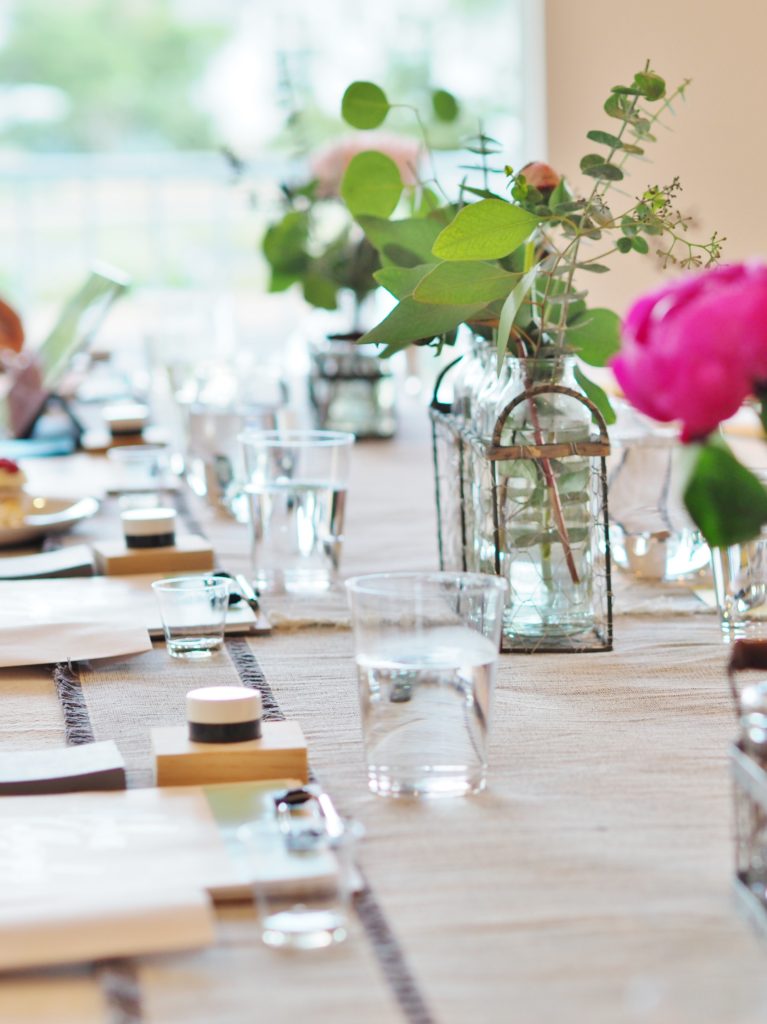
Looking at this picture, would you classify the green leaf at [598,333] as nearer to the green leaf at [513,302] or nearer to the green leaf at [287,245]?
the green leaf at [513,302]

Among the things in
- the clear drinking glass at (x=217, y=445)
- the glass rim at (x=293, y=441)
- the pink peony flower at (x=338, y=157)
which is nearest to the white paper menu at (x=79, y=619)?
the glass rim at (x=293, y=441)

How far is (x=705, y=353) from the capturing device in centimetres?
50

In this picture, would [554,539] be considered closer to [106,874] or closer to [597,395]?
[597,395]

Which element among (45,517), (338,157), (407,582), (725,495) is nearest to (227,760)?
(407,582)

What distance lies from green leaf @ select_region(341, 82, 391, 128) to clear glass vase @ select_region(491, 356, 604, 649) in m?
0.32

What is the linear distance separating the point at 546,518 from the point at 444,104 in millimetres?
626

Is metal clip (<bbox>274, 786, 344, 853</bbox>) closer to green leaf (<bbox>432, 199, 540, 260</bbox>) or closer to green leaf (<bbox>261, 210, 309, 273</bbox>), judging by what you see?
green leaf (<bbox>432, 199, 540, 260</bbox>)

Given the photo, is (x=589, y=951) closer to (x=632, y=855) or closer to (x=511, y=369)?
(x=632, y=855)

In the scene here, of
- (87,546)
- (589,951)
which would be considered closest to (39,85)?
(87,546)

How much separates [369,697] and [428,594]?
6 centimetres

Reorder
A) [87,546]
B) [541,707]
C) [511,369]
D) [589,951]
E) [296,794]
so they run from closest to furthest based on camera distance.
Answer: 1. [589,951]
2. [296,794]
3. [541,707]
4. [511,369]
5. [87,546]

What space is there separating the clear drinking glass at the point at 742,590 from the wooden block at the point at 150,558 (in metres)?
0.46

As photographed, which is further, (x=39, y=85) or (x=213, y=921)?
(x=39, y=85)

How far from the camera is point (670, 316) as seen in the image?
0.53 meters
